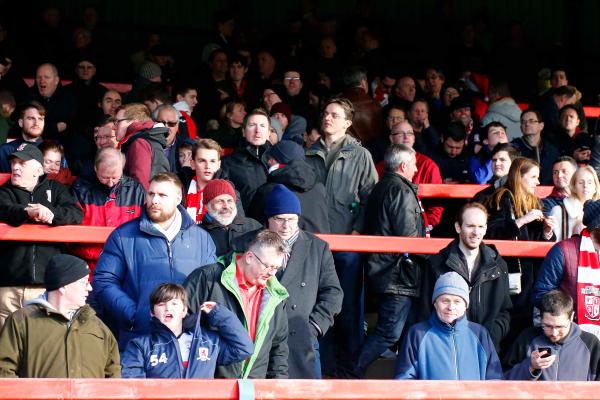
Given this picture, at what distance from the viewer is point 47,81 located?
14406 mm

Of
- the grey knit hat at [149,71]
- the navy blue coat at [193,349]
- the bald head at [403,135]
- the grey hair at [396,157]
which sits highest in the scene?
the grey knit hat at [149,71]

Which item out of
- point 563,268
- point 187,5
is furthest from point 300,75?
point 563,268

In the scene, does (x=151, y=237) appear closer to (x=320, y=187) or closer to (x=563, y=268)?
(x=320, y=187)

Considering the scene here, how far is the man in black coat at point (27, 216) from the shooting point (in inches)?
388

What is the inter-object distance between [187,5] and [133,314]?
Result: 12.4 meters

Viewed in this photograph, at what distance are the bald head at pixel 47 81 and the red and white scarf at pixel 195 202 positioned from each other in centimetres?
409

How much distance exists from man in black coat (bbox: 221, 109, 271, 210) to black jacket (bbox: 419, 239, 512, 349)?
6.47ft

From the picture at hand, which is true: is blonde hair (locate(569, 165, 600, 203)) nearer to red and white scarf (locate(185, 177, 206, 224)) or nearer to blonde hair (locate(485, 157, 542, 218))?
blonde hair (locate(485, 157, 542, 218))

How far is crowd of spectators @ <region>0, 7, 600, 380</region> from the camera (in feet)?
27.1

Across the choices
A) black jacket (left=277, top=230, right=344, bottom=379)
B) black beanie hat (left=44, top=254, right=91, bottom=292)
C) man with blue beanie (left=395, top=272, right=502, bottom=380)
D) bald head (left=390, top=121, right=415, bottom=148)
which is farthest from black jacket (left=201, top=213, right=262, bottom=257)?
bald head (left=390, top=121, right=415, bottom=148)

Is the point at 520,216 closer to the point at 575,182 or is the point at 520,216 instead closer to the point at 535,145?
the point at 575,182

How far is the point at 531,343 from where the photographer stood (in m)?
9.39

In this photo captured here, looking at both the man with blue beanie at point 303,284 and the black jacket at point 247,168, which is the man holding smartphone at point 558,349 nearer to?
the man with blue beanie at point 303,284

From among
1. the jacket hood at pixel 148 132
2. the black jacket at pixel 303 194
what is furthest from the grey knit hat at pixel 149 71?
the black jacket at pixel 303 194
